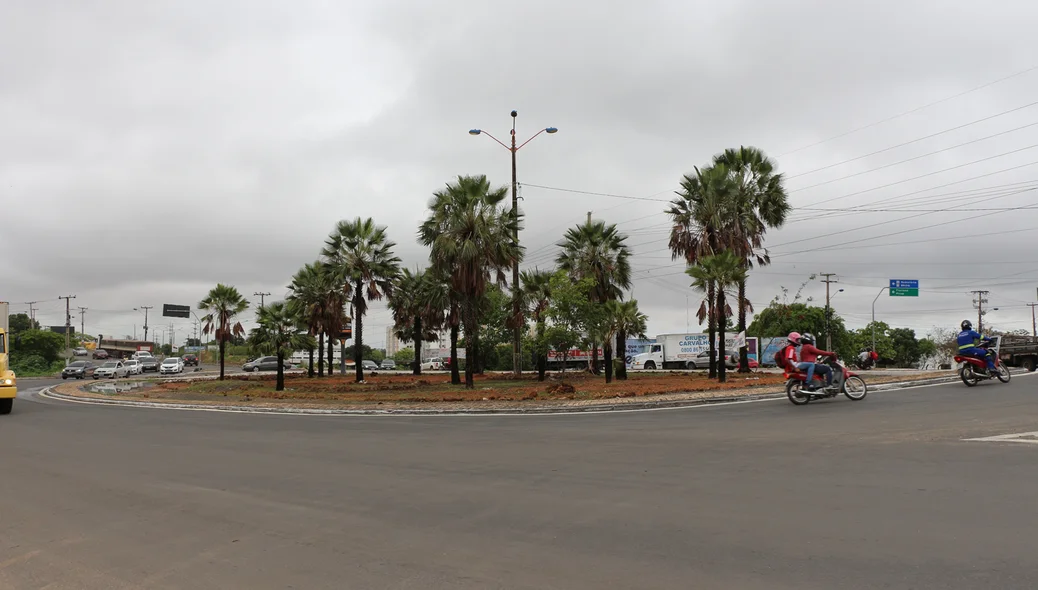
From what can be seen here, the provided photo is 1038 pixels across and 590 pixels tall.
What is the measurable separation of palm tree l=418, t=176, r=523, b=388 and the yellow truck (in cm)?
1462

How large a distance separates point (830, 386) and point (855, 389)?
2.43 ft

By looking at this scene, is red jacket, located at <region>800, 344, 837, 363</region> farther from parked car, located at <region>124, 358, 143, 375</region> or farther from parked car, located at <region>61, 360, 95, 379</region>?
parked car, located at <region>124, 358, 143, 375</region>

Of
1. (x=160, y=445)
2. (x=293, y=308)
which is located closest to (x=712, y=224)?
(x=293, y=308)

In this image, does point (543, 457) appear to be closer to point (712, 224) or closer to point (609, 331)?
point (609, 331)

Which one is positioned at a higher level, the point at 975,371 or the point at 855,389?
the point at 975,371

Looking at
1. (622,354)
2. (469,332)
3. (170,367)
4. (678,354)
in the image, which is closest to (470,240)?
(469,332)

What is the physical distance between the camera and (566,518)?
6363 millimetres

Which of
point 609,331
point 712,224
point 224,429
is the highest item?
point 712,224

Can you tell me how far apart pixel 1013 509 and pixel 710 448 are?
4.55 m

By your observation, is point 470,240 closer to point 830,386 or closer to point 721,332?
point 721,332

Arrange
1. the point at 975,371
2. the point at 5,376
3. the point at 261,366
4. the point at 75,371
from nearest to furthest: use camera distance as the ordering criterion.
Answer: the point at 975,371 → the point at 5,376 → the point at 75,371 → the point at 261,366

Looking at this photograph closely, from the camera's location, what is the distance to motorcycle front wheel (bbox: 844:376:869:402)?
54.6 feet

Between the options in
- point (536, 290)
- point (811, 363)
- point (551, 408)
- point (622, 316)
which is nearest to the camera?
point (811, 363)

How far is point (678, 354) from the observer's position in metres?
57.6
